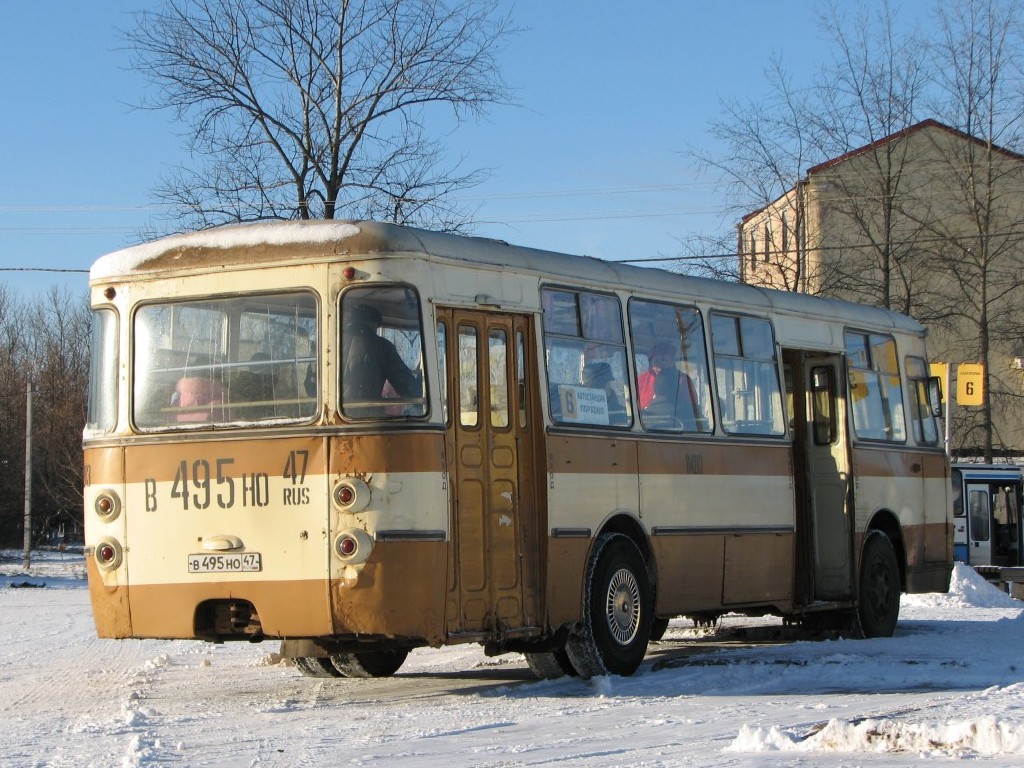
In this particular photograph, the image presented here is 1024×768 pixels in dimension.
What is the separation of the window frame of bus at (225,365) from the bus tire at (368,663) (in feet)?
9.21

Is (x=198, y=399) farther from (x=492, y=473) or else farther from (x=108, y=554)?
(x=492, y=473)

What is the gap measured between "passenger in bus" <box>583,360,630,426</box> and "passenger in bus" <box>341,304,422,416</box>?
2144 mm

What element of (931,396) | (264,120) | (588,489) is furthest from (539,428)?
(264,120)

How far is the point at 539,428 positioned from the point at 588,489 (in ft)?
2.47

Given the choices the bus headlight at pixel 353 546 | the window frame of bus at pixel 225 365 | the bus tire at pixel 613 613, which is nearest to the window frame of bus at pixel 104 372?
the window frame of bus at pixel 225 365

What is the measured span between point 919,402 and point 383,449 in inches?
361

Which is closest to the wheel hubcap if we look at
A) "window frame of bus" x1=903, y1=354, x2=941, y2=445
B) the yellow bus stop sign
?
"window frame of bus" x1=903, y1=354, x2=941, y2=445

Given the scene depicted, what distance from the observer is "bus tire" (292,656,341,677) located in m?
13.1

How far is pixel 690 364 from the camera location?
45.6 feet

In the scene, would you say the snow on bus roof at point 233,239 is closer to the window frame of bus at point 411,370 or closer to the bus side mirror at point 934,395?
the window frame of bus at point 411,370

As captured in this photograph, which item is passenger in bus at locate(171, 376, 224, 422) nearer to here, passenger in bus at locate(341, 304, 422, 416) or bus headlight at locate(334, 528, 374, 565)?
passenger in bus at locate(341, 304, 422, 416)

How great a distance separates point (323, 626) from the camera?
10.4m

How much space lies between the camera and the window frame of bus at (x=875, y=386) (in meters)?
16.6

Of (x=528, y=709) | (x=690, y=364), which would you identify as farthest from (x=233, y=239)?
(x=690, y=364)
